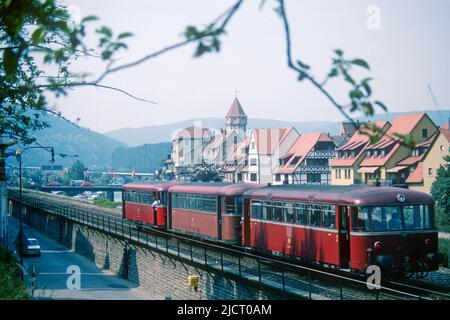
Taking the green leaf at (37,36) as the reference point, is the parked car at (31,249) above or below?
below

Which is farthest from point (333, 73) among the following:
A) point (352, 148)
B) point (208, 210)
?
point (352, 148)

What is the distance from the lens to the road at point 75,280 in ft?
93.2

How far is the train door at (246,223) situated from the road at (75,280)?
6.02 meters

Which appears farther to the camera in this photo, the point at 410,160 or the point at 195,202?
the point at 410,160

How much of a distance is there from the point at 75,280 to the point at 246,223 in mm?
14799

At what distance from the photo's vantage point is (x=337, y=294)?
15.9 meters

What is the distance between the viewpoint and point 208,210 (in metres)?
26.8

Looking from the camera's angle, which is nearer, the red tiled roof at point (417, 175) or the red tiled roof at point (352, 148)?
the red tiled roof at point (417, 175)

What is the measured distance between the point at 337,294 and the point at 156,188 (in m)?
18.8

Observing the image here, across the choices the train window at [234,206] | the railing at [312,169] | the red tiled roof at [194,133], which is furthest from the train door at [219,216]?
the red tiled roof at [194,133]

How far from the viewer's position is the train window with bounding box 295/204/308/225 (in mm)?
18844

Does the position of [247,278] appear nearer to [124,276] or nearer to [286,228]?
[286,228]

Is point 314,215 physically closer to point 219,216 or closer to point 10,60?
point 219,216

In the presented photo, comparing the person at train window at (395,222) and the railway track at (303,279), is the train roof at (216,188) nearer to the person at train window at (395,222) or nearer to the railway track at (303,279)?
the railway track at (303,279)
